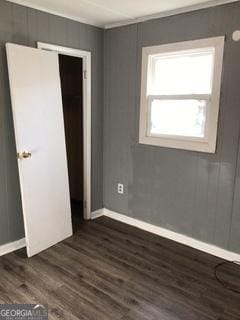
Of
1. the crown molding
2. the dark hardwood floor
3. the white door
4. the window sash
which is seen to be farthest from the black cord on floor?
the crown molding

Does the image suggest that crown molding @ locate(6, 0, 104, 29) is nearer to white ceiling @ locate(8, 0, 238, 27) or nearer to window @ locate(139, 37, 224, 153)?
white ceiling @ locate(8, 0, 238, 27)

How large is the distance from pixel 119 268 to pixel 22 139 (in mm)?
1513

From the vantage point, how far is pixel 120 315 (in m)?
2.05

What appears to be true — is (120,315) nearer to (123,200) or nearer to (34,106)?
(123,200)

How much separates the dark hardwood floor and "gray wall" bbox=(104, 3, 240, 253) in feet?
1.30

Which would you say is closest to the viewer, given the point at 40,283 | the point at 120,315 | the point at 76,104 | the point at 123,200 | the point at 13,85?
the point at 120,315

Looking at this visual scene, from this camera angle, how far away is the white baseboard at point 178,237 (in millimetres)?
2824

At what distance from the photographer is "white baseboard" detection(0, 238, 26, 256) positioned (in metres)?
2.82

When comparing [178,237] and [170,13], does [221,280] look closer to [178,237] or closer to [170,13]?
[178,237]

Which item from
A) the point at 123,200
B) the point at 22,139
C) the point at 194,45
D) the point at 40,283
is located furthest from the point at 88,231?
the point at 194,45

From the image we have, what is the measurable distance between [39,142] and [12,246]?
3.63 feet

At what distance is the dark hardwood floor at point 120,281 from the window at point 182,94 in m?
1.15

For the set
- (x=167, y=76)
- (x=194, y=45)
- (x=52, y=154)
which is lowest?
(x=52, y=154)

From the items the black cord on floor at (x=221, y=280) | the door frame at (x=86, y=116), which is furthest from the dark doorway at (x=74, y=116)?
the black cord on floor at (x=221, y=280)
